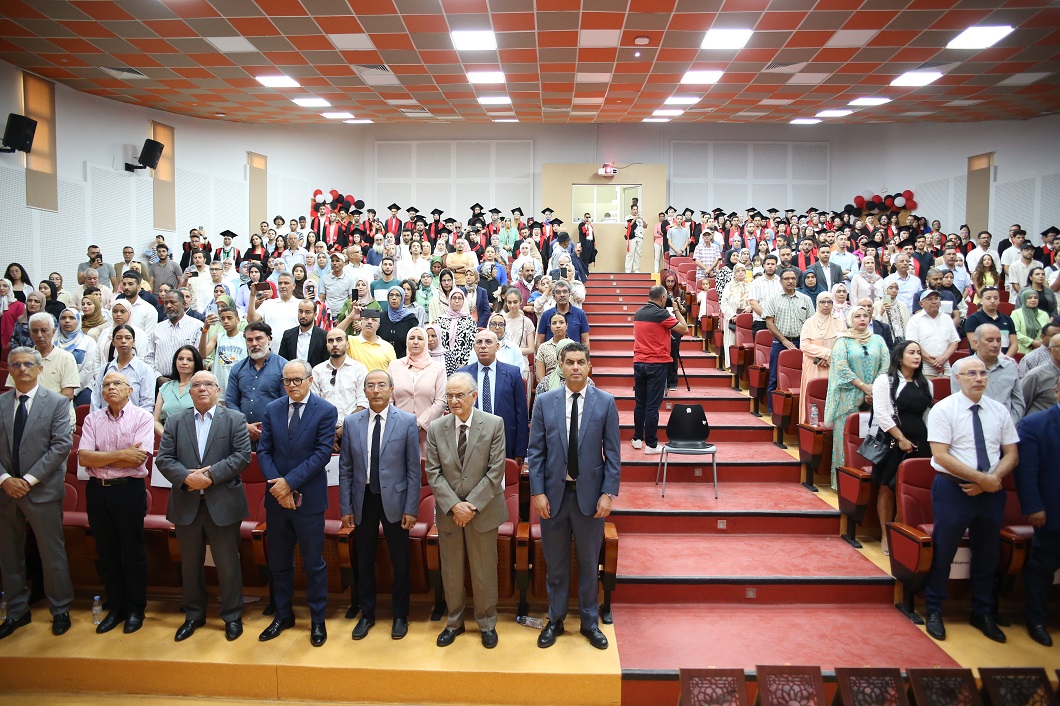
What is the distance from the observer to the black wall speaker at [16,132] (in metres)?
8.70

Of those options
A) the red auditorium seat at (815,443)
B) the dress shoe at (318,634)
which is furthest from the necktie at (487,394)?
the red auditorium seat at (815,443)

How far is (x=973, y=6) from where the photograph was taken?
6.95 m

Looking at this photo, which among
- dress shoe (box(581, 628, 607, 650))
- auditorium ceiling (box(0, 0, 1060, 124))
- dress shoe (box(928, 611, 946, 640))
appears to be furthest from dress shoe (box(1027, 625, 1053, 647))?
auditorium ceiling (box(0, 0, 1060, 124))

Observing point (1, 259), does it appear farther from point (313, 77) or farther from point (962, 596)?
point (962, 596)

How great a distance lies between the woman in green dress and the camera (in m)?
5.30

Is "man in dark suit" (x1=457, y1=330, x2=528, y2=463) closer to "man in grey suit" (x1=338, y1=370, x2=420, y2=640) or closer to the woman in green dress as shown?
"man in grey suit" (x1=338, y1=370, x2=420, y2=640)

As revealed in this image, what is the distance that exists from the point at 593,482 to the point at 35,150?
31.9ft

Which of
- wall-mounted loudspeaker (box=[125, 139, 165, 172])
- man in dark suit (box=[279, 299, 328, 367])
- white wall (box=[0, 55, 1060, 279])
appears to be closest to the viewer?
man in dark suit (box=[279, 299, 328, 367])

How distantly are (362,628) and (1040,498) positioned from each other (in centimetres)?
396

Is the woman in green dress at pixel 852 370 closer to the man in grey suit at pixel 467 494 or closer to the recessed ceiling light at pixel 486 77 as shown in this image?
the man in grey suit at pixel 467 494

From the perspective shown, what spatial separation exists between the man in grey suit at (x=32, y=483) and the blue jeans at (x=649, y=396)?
411cm

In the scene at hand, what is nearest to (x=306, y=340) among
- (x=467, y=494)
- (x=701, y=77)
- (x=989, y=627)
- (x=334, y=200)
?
(x=467, y=494)

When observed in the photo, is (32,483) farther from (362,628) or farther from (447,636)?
(447,636)

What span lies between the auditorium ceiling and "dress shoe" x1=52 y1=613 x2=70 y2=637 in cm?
587
